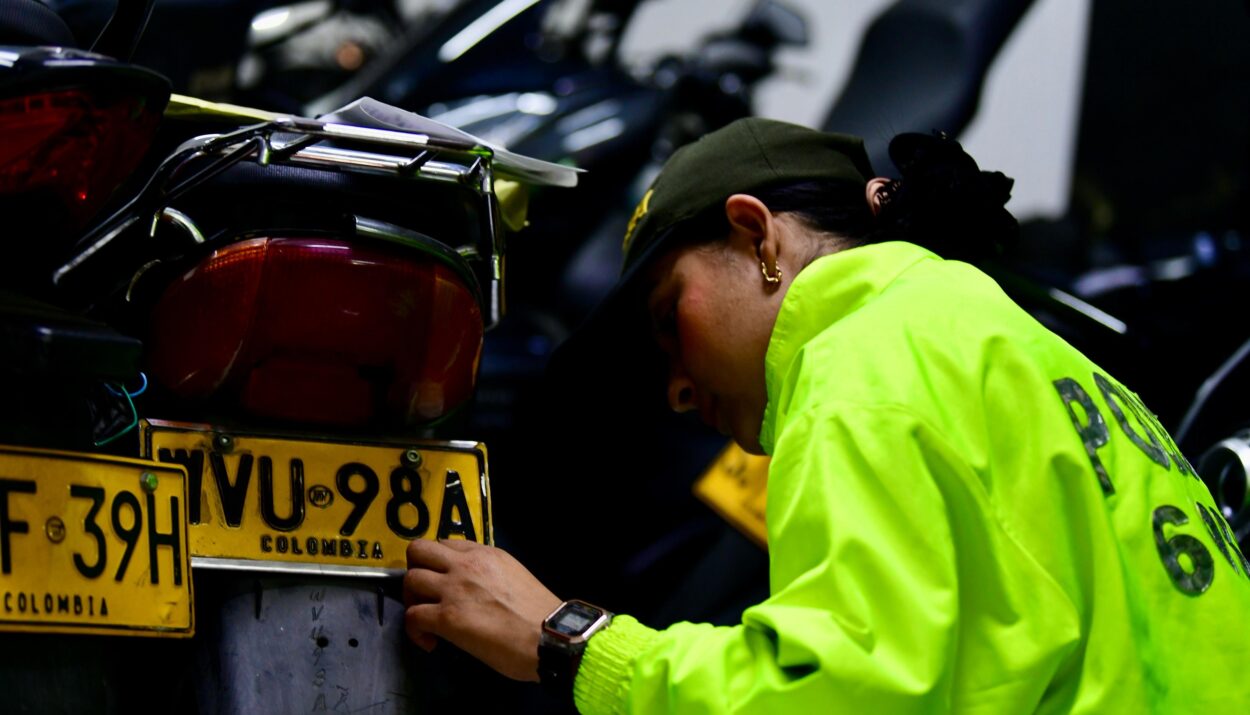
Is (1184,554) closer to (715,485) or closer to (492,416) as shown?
(715,485)

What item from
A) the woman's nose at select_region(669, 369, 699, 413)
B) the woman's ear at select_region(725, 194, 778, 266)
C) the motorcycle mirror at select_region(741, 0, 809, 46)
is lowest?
the woman's nose at select_region(669, 369, 699, 413)

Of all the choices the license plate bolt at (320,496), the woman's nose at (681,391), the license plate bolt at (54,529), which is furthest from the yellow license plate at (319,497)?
the woman's nose at (681,391)

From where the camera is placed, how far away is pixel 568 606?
5.29 feet

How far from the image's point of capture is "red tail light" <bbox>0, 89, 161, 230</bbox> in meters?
1.32

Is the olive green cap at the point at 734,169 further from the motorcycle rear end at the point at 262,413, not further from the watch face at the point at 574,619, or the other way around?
the watch face at the point at 574,619

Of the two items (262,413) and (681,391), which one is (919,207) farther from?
(262,413)

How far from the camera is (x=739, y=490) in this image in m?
2.79

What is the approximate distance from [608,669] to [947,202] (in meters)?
0.65

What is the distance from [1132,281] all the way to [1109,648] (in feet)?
5.98

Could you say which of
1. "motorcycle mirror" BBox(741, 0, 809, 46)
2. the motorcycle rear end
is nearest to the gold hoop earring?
the motorcycle rear end

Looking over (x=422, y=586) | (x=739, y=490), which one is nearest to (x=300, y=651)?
(x=422, y=586)

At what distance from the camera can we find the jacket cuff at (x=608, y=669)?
151 centimetres

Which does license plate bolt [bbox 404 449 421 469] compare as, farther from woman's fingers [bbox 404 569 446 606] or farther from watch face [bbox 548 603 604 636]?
watch face [bbox 548 603 604 636]

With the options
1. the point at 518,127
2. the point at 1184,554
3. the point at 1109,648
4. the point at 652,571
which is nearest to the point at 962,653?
the point at 1109,648
